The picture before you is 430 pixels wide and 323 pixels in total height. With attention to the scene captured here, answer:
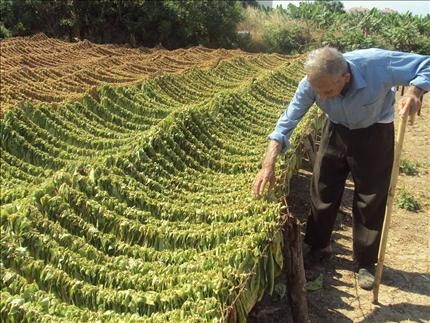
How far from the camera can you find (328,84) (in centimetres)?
392

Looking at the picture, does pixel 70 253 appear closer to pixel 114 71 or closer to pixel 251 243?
pixel 251 243

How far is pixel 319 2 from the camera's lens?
32.3 metres

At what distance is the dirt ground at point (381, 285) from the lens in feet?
15.4

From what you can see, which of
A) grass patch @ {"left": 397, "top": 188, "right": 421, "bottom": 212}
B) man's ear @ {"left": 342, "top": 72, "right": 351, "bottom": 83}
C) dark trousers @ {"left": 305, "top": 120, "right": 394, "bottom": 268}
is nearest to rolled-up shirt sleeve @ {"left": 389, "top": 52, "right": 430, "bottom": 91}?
man's ear @ {"left": 342, "top": 72, "right": 351, "bottom": 83}

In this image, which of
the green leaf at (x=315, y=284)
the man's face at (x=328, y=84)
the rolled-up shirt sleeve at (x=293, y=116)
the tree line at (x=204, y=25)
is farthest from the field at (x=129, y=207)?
the tree line at (x=204, y=25)

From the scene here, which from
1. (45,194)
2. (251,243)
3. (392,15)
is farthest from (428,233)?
(392,15)

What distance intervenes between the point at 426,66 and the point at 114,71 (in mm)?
5832

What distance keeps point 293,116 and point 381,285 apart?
194cm

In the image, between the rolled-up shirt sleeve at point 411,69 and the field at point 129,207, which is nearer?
the field at point 129,207

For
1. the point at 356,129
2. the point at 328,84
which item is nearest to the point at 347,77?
the point at 328,84

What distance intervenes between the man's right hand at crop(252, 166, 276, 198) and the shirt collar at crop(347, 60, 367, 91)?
0.88 meters

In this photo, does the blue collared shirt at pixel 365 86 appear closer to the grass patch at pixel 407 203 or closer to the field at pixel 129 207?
the field at pixel 129 207

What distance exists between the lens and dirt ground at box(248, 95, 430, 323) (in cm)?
470

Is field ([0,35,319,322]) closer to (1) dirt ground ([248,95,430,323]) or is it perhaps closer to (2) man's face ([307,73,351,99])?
(1) dirt ground ([248,95,430,323])
